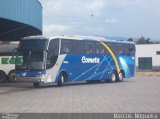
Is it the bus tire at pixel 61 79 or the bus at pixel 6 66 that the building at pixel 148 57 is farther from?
the bus tire at pixel 61 79

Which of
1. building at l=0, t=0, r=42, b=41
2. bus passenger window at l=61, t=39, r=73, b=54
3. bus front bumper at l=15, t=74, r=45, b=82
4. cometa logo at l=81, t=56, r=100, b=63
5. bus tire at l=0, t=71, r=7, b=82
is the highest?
building at l=0, t=0, r=42, b=41

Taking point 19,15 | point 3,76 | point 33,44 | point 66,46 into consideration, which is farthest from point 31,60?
point 3,76

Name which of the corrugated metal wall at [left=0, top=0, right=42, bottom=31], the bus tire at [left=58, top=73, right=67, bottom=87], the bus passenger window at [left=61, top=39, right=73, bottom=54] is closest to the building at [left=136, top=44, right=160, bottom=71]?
the corrugated metal wall at [left=0, top=0, right=42, bottom=31]

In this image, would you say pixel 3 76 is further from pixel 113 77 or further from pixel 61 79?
pixel 61 79

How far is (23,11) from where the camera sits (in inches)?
1415

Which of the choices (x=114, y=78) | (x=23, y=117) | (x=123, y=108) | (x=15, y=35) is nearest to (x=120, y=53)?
(x=114, y=78)

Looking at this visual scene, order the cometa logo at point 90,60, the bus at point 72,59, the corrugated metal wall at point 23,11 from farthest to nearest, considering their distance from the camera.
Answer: the cometa logo at point 90,60 < the bus at point 72,59 < the corrugated metal wall at point 23,11

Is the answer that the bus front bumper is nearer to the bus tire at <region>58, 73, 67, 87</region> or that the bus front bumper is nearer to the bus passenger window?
the bus tire at <region>58, 73, 67, 87</region>

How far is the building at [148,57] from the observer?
91625 millimetres

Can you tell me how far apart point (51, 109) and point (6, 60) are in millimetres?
24287

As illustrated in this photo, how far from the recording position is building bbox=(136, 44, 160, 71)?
301 ft

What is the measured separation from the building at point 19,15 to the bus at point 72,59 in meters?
1.99

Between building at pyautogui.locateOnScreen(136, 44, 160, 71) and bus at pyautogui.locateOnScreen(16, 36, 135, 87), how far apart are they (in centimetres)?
4897

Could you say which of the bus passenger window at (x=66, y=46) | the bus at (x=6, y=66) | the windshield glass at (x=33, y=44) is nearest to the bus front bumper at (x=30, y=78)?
the windshield glass at (x=33, y=44)
